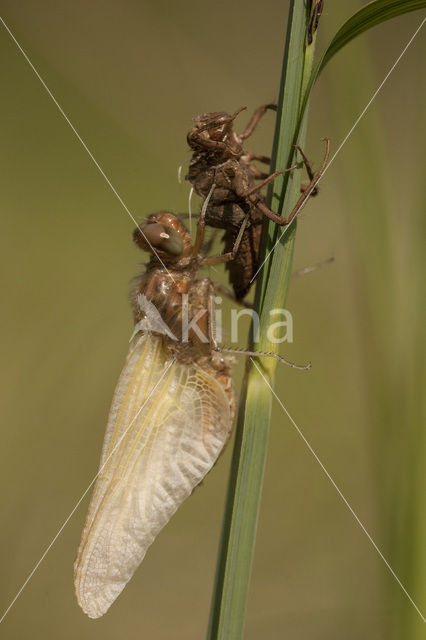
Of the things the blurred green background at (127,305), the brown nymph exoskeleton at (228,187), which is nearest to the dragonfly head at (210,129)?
the brown nymph exoskeleton at (228,187)

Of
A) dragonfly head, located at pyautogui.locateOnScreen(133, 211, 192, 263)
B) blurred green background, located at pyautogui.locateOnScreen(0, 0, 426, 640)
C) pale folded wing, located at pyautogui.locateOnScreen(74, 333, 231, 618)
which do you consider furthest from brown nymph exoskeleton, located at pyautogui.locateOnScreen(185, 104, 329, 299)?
blurred green background, located at pyautogui.locateOnScreen(0, 0, 426, 640)

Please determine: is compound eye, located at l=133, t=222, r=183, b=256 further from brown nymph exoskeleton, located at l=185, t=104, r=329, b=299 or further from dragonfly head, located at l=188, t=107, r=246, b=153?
dragonfly head, located at l=188, t=107, r=246, b=153

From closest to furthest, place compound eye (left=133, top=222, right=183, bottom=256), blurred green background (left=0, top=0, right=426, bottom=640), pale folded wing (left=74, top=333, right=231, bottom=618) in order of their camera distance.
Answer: pale folded wing (left=74, top=333, right=231, bottom=618) < compound eye (left=133, top=222, right=183, bottom=256) < blurred green background (left=0, top=0, right=426, bottom=640)

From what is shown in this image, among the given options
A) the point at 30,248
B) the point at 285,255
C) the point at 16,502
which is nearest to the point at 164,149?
the point at 30,248

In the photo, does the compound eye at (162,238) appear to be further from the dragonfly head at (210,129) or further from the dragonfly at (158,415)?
the dragonfly head at (210,129)

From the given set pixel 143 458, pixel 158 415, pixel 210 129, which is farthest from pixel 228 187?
pixel 143 458

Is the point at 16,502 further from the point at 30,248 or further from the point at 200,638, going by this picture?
the point at 30,248
